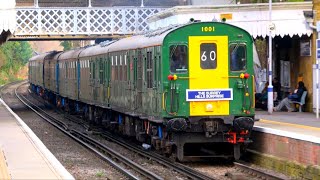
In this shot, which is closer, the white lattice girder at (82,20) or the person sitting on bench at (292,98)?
the person sitting on bench at (292,98)

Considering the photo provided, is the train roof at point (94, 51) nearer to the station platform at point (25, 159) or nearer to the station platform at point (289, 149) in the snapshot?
the station platform at point (25, 159)

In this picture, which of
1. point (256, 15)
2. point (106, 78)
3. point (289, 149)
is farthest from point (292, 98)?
point (289, 149)

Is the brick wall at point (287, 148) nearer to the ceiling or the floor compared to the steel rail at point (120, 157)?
nearer to the ceiling

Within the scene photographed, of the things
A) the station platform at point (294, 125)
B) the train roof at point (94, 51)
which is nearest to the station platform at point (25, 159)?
the train roof at point (94, 51)

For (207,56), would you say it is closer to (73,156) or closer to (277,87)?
(73,156)

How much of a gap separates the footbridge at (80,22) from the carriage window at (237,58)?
2166cm

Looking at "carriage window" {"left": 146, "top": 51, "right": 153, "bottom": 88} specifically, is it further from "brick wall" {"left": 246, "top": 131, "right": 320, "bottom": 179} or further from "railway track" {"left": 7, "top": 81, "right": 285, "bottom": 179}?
"brick wall" {"left": 246, "top": 131, "right": 320, "bottom": 179}

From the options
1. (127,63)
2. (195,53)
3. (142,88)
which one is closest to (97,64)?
(127,63)

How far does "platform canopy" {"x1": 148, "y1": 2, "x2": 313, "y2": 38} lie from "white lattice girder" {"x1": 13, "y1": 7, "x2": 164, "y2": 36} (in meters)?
11.9

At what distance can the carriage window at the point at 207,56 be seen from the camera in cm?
1658

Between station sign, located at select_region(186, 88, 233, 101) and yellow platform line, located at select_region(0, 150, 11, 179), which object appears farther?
station sign, located at select_region(186, 88, 233, 101)

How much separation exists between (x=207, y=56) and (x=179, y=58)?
0.60m

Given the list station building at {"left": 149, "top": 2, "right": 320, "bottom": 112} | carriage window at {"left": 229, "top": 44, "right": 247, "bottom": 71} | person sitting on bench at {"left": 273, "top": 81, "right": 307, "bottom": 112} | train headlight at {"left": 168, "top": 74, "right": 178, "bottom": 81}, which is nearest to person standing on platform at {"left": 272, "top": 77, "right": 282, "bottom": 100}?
station building at {"left": 149, "top": 2, "right": 320, "bottom": 112}

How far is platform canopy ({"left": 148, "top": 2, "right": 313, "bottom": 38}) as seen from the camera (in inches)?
1035
